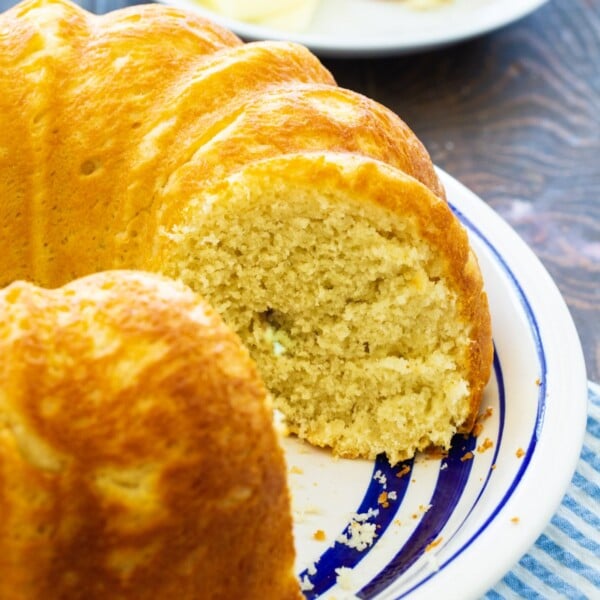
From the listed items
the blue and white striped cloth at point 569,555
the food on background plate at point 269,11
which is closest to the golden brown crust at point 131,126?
the blue and white striped cloth at point 569,555

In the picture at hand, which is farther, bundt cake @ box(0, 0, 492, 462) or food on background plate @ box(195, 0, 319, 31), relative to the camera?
food on background plate @ box(195, 0, 319, 31)

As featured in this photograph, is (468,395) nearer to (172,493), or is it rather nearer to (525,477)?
(525,477)

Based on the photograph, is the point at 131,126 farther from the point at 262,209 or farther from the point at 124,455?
the point at 124,455

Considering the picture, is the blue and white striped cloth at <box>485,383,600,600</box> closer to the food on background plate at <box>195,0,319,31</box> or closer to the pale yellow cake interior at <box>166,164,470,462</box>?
the pale yellow cake interior at <box>166,164,470,462</box>

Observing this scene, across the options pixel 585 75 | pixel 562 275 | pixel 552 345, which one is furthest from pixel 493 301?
pixel 585 75

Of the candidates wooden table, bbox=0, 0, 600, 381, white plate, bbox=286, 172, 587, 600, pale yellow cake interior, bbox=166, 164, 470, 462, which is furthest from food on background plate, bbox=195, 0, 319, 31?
pale yellow cake interior, bbox=166, 164, 470, 462

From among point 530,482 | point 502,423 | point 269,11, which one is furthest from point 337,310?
point 269,11
